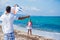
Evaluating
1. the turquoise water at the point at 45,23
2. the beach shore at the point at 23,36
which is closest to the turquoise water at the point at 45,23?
the turquoise water at the point at 45,23

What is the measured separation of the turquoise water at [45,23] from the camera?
2.70 metres

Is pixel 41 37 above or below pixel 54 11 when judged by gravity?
below

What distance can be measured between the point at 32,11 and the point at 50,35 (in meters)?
0.51

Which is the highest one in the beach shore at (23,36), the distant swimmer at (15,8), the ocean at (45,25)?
the distant swimmer at (15,8)

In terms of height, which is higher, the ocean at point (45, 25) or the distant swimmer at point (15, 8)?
the distant swimmer at point (15, 8)

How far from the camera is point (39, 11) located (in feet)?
9.03

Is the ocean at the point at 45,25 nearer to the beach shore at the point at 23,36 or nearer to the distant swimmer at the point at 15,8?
the beach shore at the point at 23,36

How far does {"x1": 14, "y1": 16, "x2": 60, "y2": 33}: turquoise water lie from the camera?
2697 millimetres

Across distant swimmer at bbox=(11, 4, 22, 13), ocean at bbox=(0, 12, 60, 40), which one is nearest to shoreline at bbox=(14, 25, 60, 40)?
ocean at bbox=(0, 12, 60, 40)

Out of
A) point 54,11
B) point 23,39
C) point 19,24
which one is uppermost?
point 54,11

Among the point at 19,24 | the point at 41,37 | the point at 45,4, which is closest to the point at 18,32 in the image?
the point at 19,24

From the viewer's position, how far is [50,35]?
270cm

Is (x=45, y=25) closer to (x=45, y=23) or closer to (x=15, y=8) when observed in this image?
(x=45, y=23)

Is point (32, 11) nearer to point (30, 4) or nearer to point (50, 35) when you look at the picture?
point (30, 4)
